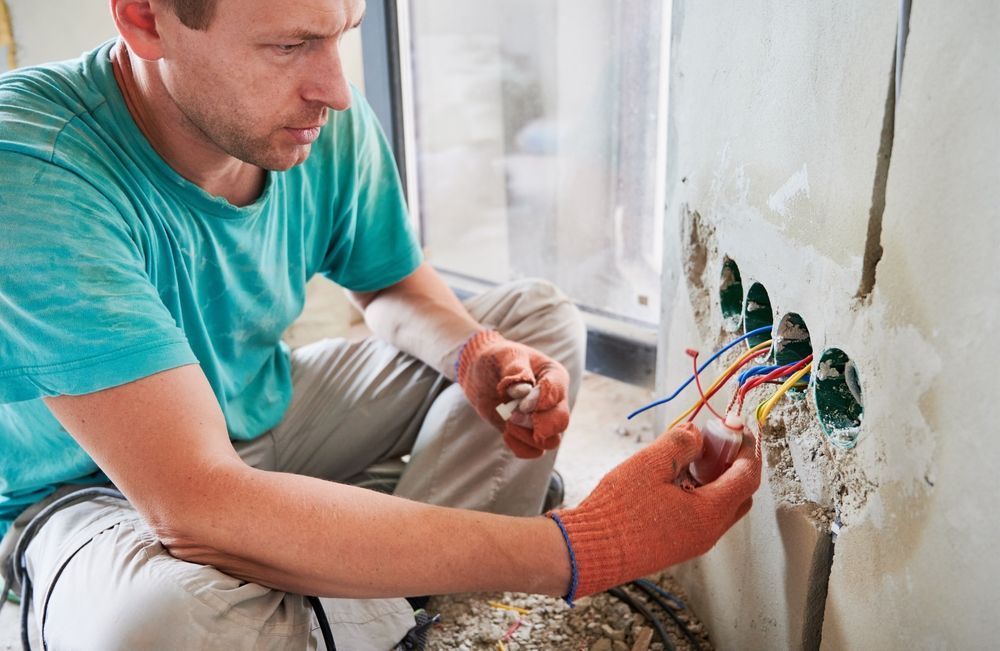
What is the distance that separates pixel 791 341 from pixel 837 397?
14 centimetres

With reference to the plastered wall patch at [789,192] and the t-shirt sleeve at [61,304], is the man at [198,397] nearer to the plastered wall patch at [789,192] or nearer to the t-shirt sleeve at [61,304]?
the t-shirt sleeve at [61,304]

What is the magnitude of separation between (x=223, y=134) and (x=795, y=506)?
980mm

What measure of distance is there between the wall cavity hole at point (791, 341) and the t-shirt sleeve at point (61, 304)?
827 millimetres

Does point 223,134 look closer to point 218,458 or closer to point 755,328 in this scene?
point 218,458

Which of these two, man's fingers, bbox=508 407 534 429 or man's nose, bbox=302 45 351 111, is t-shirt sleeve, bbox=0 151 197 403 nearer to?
man's nose, bbox=302 45 351 111

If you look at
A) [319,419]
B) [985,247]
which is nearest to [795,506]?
[985,247]

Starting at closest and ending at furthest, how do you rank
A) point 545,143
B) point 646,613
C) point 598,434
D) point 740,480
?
point 740,480
point 646,613
point 598,434
point 545,143

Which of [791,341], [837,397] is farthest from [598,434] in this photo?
[837,397]

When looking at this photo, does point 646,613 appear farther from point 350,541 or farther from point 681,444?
point 350,541

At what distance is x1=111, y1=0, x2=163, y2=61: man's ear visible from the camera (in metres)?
1.20

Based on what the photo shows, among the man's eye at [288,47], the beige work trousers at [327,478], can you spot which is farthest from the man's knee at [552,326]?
the man's eye at [288,47]

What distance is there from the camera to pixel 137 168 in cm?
128

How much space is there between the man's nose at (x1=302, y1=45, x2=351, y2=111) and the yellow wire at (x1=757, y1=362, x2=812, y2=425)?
745mm

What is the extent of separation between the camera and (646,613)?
159 cm
